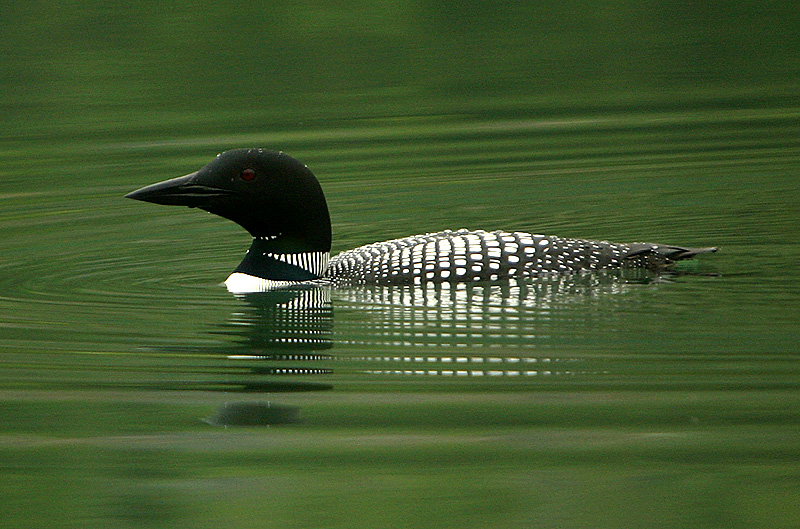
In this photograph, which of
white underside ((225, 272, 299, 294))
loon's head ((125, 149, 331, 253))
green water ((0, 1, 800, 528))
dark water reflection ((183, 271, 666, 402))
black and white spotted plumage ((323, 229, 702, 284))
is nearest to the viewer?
green water ((0, 1, 800, 528))

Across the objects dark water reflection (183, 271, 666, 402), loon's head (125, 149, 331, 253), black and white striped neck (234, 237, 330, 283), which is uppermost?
loon's head (125, 149, 331, 253)

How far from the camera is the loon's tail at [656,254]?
691 cm

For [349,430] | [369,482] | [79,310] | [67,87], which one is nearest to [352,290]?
[79,310]

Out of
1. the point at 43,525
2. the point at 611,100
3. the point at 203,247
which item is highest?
the point at 611,100

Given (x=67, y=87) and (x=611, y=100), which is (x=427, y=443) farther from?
(x=67, y=87)

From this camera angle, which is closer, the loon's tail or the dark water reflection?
the dark water reflection

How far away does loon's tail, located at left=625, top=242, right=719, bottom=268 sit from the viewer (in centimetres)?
691

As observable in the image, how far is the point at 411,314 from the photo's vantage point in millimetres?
6230

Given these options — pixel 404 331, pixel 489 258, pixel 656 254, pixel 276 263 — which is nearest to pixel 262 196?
pixel 276 263

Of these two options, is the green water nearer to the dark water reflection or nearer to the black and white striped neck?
the dark water reflection

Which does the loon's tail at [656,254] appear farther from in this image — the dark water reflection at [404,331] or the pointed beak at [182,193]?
the pointed beak at [182,193]

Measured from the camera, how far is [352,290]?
6910 millimetres

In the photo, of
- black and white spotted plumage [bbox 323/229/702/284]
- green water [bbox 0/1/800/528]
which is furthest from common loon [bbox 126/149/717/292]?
green water [bbox 0/1/800/528]

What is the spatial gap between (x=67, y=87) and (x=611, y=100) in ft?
16.0
